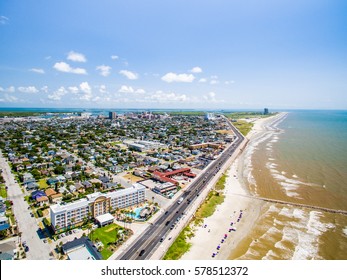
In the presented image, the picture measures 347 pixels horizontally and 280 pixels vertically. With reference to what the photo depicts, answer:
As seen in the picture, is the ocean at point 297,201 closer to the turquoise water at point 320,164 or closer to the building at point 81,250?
the turquoise water at point 320,164

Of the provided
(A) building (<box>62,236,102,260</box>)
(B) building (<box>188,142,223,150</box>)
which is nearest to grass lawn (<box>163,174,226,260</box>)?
(A) building (<box>62,236,102,260</box>)

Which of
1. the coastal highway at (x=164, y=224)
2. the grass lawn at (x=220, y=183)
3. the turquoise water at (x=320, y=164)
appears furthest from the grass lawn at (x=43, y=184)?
the turquoise water at (x=320, y=164)

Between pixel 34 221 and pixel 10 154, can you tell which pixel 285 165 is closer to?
pixel 34 221

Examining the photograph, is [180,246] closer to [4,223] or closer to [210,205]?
[210,205]

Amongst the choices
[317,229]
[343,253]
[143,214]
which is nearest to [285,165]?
[317,229]

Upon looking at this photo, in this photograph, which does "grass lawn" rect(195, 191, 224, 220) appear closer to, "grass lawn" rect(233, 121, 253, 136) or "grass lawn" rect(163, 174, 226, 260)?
"grass lawn" rect(163, 174, 226, 260)
